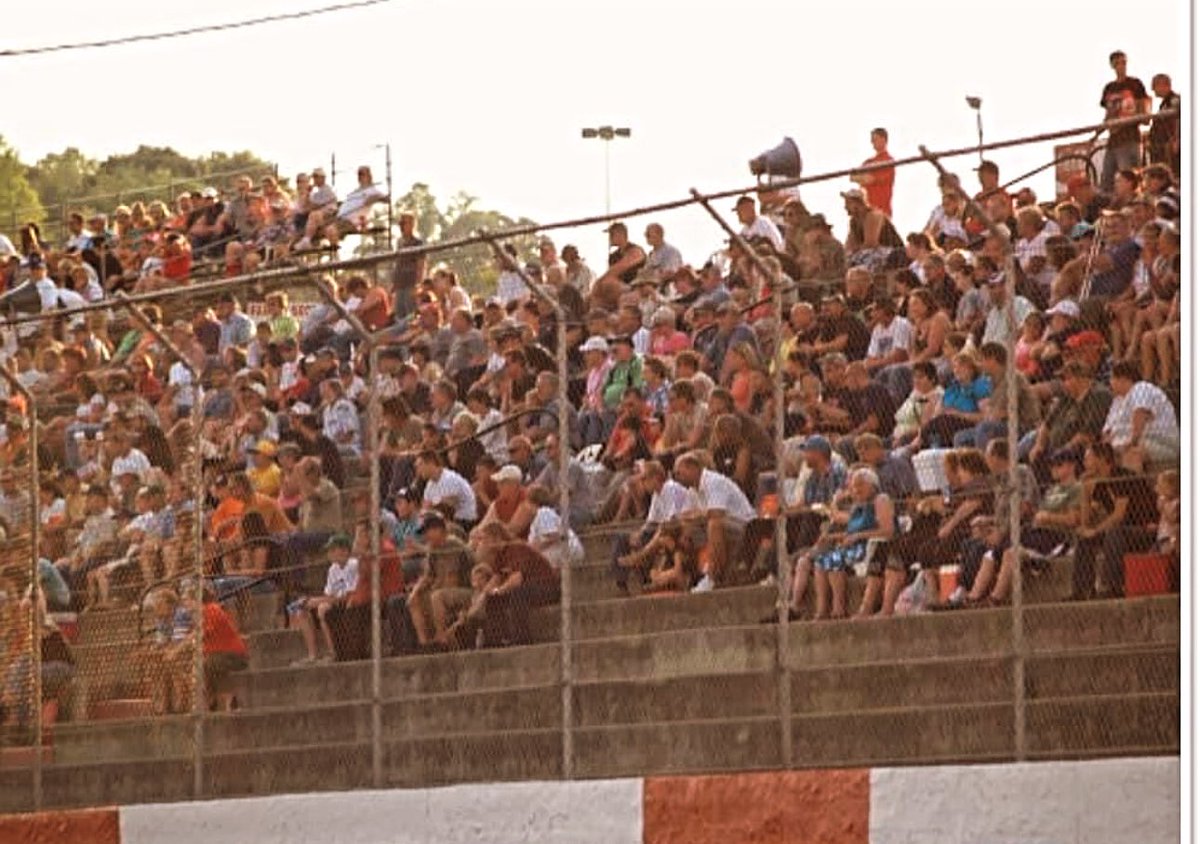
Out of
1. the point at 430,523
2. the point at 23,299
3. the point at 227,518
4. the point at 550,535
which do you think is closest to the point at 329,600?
the point at 430,523

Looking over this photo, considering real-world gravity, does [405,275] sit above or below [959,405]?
above

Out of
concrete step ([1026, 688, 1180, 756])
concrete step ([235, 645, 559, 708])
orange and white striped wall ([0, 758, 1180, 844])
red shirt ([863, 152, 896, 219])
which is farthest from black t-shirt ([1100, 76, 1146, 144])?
concrete step ([1026, 688, 1180, 756])

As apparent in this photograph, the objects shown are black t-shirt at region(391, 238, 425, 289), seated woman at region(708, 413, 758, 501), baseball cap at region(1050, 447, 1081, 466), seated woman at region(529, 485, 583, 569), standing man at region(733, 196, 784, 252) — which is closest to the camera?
baseball cap at region(1050, 447, 1081, 466)

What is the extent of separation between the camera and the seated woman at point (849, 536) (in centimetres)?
1158

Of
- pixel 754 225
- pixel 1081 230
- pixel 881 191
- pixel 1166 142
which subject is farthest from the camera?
pixel 881 191

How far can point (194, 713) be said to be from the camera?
1393 centimetres

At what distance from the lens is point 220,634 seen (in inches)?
552

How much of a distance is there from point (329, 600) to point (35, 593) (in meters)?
1.78

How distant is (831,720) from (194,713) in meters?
3.32

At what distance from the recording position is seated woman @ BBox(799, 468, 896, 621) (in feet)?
38.0

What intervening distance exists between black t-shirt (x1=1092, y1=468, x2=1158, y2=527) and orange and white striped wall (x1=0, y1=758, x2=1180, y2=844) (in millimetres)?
818

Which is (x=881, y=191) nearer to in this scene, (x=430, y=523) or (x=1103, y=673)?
(x=430, y=523)

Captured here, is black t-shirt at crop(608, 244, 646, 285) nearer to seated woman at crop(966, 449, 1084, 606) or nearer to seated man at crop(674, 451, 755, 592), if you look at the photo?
seated man at crop(674, 451, 755, 592)

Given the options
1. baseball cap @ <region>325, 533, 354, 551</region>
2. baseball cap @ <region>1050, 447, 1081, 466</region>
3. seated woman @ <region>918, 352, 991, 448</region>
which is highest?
seated woman @ <region>918, 352, 991, 448</region>
